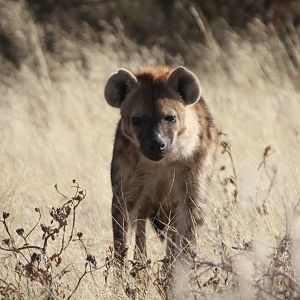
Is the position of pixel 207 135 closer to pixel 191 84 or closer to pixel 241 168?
pixel 191 84

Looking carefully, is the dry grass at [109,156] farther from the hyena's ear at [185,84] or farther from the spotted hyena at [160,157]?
the hyena's ear at [185,84]

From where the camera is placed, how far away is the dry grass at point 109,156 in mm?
6172

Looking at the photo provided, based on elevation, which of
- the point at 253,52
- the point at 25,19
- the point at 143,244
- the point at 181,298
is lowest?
the point at 25,19

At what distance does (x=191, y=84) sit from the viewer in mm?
7461

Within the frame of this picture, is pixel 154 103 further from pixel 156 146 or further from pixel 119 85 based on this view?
pixel 156 146

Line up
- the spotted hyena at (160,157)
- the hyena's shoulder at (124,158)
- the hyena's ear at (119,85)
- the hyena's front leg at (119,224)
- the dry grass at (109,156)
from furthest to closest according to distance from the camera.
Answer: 1. the hyena's ear at (119,85)
2. the hyena's shoulder at (124,158)
3. the spotted hyena at (160,157)
4. the hyena's front leg at (119,224)
5. the dry grass at (109,156)

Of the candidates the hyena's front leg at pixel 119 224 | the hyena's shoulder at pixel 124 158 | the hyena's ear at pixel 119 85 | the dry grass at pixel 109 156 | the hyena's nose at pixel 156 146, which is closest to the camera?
the dry grass at pixel 109 156

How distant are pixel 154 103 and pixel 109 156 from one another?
3.16m

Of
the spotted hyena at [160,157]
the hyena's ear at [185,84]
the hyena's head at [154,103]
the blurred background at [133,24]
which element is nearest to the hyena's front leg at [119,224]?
the spotted hyena at [160,157]

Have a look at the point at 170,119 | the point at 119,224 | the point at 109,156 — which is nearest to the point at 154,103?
the point at 170,119

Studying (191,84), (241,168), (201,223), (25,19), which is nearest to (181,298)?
(201,223)

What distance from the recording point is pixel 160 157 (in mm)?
7082

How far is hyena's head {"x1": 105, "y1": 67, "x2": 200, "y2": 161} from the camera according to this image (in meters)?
7.11

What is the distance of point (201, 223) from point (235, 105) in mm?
4282
